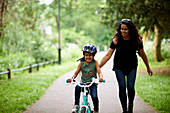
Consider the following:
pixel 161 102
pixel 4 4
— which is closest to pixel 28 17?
pixel 4 4

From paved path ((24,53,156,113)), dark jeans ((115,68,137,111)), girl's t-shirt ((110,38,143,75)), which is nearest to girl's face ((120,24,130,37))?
girl's t-shirt ((110,38,143,75))

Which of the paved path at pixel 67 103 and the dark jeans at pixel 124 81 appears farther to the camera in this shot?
the paved path at pixel 67 103

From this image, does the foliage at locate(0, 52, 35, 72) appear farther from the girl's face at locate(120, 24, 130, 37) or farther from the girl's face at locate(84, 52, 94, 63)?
the girl's face at locate(120, 24, 130, 37)

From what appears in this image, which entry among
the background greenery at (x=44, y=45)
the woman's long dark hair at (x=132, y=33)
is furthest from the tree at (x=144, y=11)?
the woman's long dark hair at (x=132, y=33)

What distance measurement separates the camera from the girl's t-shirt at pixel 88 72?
4.84 m

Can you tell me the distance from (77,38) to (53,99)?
39624mm

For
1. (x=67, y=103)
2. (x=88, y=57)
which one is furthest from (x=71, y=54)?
(x=88, y=57)

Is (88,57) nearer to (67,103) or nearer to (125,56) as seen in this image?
(125,56)

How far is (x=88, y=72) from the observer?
4840mm

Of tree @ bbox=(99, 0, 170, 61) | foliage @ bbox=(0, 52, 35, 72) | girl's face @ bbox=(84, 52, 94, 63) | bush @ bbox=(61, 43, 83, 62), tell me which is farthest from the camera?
bush @ bbox=(61, 43, 83, 62)

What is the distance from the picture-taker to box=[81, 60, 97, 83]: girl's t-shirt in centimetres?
484

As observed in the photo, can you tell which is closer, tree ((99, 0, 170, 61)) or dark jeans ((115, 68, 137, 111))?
dark jeans ((115, 68, 137, 111))

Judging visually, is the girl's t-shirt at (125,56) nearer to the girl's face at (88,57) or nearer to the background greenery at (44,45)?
the girl's face at (88,57)

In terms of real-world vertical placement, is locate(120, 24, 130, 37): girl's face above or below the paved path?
above
